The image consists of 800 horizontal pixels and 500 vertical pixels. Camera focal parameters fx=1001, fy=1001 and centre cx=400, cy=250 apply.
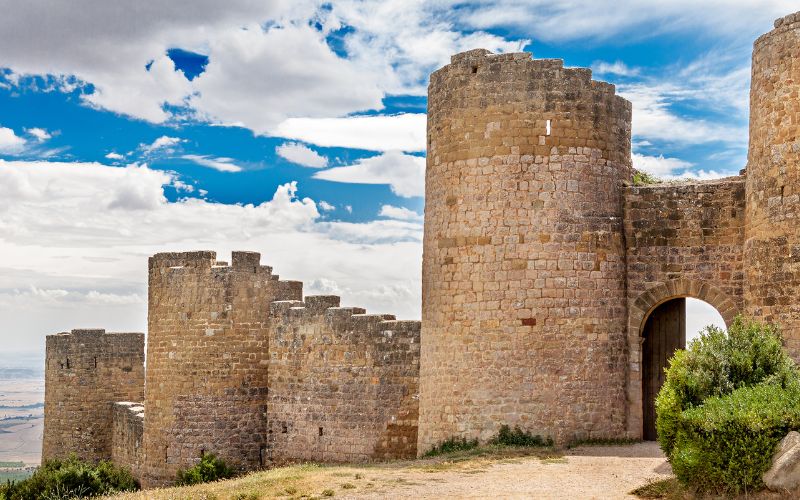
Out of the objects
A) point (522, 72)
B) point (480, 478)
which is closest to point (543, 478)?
point (480, 478)

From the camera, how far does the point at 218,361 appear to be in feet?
71.0

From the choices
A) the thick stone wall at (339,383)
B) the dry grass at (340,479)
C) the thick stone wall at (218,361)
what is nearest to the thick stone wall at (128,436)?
the thick stone wall at (218,361)

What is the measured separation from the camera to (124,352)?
2753cm

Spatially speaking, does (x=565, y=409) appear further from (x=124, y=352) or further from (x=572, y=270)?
(x=124, y=352)

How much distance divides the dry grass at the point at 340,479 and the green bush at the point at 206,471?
488cm

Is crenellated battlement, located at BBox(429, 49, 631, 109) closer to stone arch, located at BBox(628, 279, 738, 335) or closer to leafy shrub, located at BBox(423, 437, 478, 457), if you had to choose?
stone arch, located at BBox(628, 279, 738, 335)

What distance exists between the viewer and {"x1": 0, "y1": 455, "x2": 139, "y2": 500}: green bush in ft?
74.9

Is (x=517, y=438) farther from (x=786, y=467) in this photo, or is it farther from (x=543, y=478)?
(x=786, y=467)

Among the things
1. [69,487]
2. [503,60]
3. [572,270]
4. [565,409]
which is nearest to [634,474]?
[565,409]

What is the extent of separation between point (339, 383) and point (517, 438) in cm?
493

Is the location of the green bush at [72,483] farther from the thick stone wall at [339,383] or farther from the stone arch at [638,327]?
the stone arch at [638,327]

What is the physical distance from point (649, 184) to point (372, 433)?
7.11 metres

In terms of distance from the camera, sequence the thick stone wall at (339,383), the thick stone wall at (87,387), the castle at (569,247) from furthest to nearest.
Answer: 1. the thick stone wall at (87,387)
2. the thick stone wall at (339,383)
3. the castle at (569,247)

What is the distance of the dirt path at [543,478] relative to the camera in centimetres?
1260
